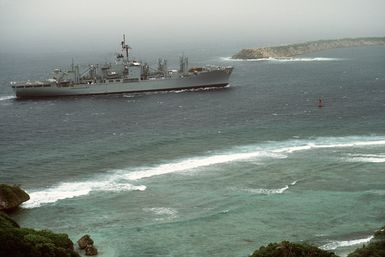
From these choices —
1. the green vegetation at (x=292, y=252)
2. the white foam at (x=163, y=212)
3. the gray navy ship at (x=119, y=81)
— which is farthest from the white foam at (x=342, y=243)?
the gray navy ship at (x=119, y=81)

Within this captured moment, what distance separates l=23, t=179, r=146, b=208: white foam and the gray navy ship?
76451mm

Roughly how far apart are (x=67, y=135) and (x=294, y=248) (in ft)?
186

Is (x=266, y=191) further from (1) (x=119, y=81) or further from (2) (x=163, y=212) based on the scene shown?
(1) (x=119, y=81)

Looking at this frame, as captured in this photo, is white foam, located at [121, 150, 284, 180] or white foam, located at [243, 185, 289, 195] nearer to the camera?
white foam, located at [243, 185, 289, 195]

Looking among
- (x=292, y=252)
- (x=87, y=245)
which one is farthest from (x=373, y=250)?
(x=87, y=245)

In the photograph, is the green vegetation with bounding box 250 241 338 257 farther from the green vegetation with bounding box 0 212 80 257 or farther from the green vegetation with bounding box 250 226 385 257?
the green vegetation with bounding box 0 212 80 257

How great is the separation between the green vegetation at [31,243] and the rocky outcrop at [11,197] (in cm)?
1105

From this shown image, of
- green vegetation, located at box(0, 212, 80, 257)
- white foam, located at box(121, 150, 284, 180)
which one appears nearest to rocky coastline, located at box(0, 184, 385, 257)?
green vegetation, located at box(0, 212, 80, 257)

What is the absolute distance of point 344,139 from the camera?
77062 mm

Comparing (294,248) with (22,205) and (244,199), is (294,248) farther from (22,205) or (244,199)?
(22,205)

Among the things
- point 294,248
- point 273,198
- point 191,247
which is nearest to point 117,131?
point 273,198

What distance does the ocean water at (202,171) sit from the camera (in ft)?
150

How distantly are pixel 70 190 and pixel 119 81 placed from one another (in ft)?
264

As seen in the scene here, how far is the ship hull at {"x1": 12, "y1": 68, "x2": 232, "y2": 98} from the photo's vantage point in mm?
131000
